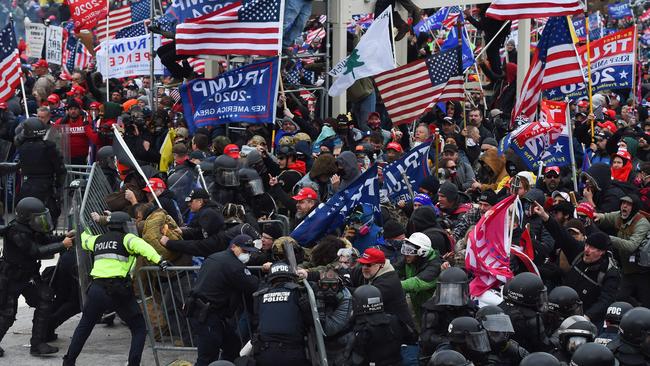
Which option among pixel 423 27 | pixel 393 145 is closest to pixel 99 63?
pixel 423 27

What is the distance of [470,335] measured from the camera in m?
9.57

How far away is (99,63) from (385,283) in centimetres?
1387

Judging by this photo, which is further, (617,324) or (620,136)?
(620,136)

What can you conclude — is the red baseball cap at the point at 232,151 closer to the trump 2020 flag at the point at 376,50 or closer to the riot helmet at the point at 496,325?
the trump 2020 flag at the point at 376,50

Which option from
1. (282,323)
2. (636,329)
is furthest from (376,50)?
(636,329)

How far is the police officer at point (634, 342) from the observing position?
927 cm

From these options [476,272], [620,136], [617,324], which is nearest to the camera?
[617,324]

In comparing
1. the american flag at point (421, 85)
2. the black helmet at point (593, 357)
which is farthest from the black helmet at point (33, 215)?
the black helmet at point (593, 357)

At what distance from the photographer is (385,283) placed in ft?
37.2

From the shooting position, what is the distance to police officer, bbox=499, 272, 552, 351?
10.5 m

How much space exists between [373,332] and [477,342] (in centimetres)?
148

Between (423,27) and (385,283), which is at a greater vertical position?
(423,27)

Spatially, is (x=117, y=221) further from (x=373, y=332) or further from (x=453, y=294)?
(x=453, y=294)

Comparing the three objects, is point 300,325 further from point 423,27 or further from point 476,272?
point 423,27
